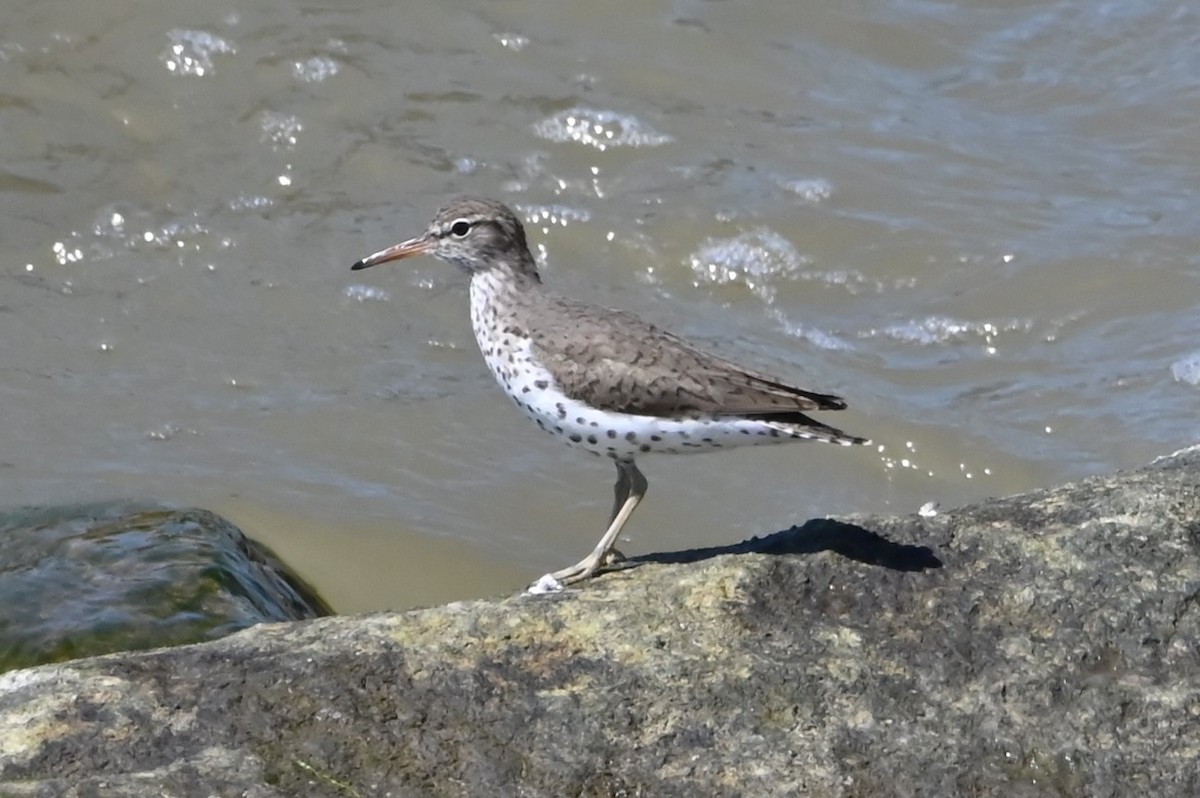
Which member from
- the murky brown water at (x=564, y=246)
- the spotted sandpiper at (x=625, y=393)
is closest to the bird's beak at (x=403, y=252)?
the spotted sandpiper at (x=625, y=393)

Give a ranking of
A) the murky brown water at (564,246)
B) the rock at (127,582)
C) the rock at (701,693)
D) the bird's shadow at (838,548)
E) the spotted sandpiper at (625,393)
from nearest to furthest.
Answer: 1. the rock at (701,693)
2. the bird's shadow at (838,548)
3. the spotted sandpiper at (625,393)
4. the rock at (127,582)
5. the murky brown water at (564,246)

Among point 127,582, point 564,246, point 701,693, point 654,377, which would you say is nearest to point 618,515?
point 654,377

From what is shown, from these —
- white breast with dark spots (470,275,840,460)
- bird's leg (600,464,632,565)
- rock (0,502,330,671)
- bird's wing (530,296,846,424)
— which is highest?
bird's wing (530,296,846,424)

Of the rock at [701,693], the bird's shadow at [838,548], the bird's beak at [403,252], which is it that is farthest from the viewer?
the bird's beak at [403,252]

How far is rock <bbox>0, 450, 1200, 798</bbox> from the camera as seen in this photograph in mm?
3789

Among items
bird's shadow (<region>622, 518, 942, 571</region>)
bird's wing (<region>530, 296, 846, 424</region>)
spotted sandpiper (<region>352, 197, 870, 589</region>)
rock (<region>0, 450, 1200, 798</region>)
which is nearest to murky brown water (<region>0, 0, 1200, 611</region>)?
spotted sandpiper (<region>352, 197, 870, 589</region>)

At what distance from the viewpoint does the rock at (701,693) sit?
3.79 m

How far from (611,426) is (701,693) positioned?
1.64 metres

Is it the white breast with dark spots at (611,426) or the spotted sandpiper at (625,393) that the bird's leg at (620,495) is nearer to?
the spotted sandpiper at (625,393)

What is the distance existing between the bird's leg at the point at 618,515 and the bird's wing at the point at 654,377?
40 centimetres

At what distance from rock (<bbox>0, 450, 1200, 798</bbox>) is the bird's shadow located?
0.16 feet

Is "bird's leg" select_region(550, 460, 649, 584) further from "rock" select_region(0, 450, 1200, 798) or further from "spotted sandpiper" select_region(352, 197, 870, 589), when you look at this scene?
"rock" select_region(0, 450, 1200, 798)

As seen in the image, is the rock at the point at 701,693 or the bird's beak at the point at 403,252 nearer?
the rock at the point at 701,693

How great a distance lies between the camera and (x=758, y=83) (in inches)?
512
